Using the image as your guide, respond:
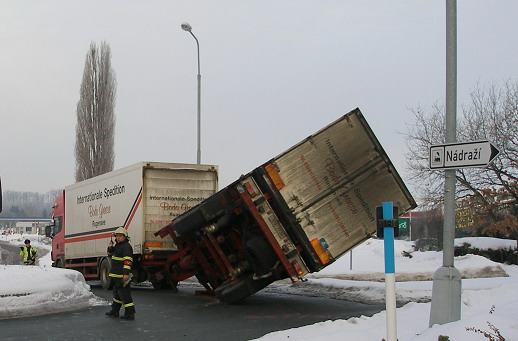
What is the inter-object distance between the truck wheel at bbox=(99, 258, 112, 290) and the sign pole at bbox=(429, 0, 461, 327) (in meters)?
11.5

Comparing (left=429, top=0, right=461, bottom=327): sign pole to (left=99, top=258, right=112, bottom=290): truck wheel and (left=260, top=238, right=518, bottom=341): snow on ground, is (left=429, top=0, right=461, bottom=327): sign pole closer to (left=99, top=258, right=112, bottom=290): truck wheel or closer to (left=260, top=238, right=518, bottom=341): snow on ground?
(left=260, top=238, right=518, bottom=341): snow on ground

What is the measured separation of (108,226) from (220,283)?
524 centimetres

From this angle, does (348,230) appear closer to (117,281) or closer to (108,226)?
(117,281)

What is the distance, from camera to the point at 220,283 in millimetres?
14633

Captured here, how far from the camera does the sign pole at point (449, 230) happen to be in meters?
8.36

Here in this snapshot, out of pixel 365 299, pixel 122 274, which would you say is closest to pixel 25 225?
pixel 365 299

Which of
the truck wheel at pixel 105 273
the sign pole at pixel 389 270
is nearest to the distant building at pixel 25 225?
the truck wheel at pixel 105 273

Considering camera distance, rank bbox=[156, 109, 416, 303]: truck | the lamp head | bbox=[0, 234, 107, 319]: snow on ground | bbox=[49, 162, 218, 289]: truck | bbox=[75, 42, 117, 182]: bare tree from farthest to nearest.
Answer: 1. bbox=[75, 42, 117, 182]: bare tree
2. the lamp head
3. bbox=[49, 162, 218, 289]: truck
4. bbox=[156, 109, 416, 303]: truck
5. bbox=[0, 234, 107, 319]: snow on ground

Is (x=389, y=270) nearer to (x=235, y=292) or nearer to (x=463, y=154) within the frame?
(x=463, y=154)

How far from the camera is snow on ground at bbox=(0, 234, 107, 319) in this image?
11.7m

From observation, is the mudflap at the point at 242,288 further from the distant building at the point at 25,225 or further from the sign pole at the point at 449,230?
the distant building at the point at 25,225

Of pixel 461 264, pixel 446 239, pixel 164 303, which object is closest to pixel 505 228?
pixel 461 264

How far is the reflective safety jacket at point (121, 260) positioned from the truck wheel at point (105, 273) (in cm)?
647

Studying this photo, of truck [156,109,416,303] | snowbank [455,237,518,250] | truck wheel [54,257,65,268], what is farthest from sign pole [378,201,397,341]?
snowbank [455,237,518,250]
